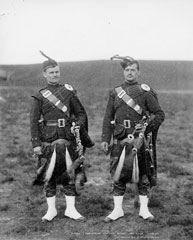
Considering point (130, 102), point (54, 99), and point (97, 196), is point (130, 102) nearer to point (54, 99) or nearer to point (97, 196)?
point (54, 99)

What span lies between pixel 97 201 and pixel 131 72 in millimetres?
2462

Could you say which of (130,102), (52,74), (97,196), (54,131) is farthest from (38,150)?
(97,196)

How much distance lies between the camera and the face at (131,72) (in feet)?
20.1

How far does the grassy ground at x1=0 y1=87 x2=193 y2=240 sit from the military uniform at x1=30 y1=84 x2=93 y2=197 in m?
0.70

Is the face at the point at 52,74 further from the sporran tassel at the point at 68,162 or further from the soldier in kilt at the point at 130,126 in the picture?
the sporran tassel at the point at 68,162

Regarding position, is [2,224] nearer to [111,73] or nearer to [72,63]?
[111,73]

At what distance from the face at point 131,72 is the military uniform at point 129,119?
89 mm

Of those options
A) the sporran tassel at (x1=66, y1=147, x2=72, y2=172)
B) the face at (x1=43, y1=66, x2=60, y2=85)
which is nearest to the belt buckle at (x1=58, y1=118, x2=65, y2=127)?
the sporran tassel at (x1=66, y1=147, x2=72, y2=172)

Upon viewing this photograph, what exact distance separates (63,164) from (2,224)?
1348 millimetres

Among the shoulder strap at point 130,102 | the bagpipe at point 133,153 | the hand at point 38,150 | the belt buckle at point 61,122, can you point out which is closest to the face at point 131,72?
the shoulder strap at point 130,102

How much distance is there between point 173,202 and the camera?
7.26 meters

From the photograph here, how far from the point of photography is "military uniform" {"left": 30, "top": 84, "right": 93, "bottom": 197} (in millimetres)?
6172

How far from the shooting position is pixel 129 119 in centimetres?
614

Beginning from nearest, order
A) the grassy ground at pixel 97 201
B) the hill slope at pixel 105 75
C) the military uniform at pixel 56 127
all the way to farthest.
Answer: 1. the grassy ground at pixel 97 201
2. the military uniform at pixel 56 127
3. the hill slope at pixel 105 75
